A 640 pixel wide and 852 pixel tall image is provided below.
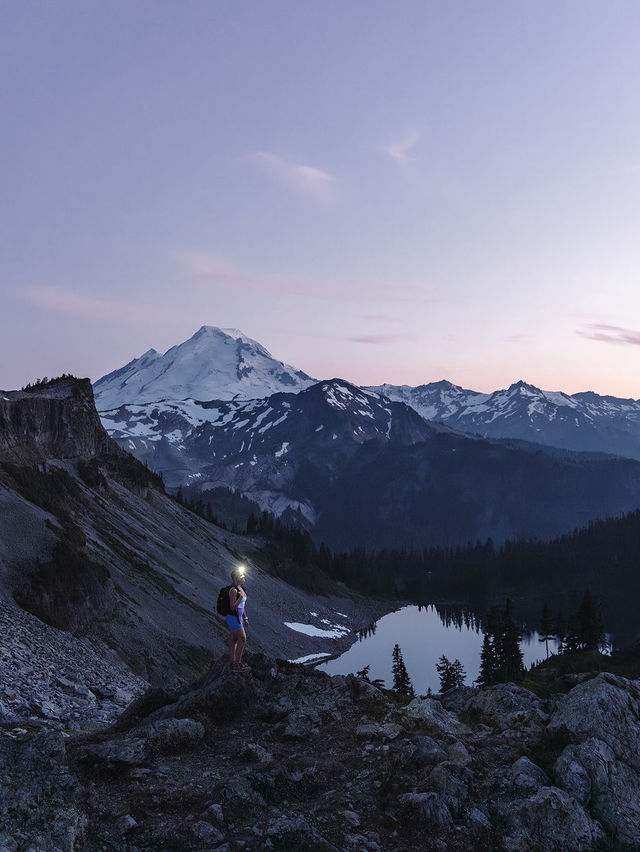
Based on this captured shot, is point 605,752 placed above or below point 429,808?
above

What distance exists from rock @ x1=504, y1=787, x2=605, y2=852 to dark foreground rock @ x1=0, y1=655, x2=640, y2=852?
0.03 m

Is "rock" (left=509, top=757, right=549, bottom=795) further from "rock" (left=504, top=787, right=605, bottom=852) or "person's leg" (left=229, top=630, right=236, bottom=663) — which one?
"person's leg" (left=229, top=630, right=236, bottom=663)

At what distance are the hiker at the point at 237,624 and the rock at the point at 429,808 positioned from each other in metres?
7.29

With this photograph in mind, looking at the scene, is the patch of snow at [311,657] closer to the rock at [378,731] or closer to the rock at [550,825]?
the rock at [378,731]

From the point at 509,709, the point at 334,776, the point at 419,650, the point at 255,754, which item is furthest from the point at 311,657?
the point at 334,776

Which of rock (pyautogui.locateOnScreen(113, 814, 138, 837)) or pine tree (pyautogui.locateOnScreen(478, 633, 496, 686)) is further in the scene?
pine tree (pyautogui.locateOnScreen(478, 633, 496, 686))

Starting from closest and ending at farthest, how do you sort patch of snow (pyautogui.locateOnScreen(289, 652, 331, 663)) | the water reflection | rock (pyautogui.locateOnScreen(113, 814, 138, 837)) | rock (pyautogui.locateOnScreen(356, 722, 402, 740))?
rock (pyautogui.locateOnScreen(113, 814, 138, 837)), rock (pyautogui.locateOnScreen(356, 722, 402, 740)), patch of snow (pyautogui.locateOnScreen(289, 652, 331, 663)), the water reflection

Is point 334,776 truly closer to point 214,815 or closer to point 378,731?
point 378,731

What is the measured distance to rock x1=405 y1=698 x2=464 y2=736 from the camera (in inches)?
710

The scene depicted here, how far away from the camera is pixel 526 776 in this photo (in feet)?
49.7

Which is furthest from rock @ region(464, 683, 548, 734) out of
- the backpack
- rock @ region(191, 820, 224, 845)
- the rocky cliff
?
the rocky cliff

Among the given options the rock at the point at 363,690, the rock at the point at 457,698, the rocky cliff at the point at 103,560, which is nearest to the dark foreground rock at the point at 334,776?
the rock at the point at 363,690

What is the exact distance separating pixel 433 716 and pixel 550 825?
5.13 meters

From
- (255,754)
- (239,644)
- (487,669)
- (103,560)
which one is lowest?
(487,669)
